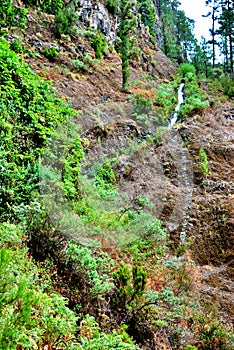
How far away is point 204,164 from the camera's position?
11.3m

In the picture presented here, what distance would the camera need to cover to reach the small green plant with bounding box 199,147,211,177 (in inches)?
435

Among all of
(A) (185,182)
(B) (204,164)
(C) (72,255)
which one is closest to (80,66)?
(B) (204,164)

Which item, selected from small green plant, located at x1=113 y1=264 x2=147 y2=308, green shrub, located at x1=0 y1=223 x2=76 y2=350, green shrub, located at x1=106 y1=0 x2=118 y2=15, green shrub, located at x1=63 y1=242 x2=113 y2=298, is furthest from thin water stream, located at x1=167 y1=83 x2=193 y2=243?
green shrub, located at x1=106 y1=0 x2=118 y2=15

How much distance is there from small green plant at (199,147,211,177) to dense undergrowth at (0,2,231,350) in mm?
3277

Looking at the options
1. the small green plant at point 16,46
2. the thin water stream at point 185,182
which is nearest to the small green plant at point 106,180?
the thin water stream at point 185,182

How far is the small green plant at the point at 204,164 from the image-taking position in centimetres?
1105

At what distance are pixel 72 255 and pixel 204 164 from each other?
24.5 ft

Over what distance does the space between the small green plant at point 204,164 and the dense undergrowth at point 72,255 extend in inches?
129

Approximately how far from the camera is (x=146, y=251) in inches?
289

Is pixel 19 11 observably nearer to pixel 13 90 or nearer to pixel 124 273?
pixel 13 90

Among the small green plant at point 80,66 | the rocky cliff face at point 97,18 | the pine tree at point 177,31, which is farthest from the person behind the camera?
the pine tree at point 177,31

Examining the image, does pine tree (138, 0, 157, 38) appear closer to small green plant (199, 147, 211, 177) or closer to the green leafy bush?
small green plant (199, 147, 211, 177)

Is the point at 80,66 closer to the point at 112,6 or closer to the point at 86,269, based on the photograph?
the point at 112,6

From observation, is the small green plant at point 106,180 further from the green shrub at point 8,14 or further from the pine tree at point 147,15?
the pine tree at point 147,15
